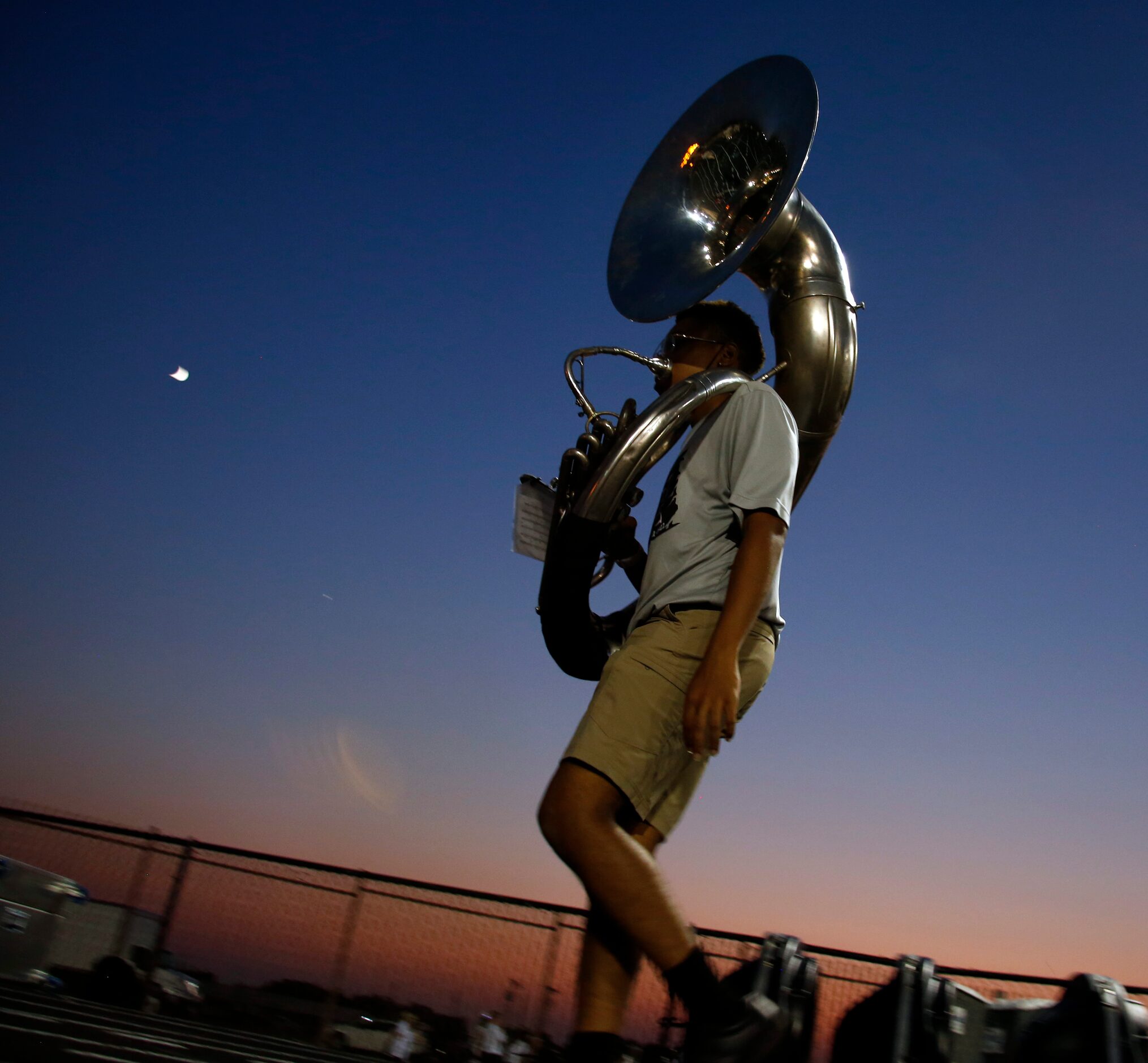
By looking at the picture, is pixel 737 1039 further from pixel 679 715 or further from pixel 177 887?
pixel 177 887

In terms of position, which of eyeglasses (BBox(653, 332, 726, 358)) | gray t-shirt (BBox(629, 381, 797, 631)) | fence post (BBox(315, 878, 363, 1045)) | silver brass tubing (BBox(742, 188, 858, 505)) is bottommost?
fence post (BBox(315, 878, 363, 1045))

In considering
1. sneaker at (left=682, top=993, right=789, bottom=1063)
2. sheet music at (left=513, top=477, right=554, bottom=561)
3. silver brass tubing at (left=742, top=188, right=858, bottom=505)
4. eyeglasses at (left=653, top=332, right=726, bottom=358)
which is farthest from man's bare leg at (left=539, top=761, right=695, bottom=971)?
silver brass tubing at (left=742, top=188, right=858, bottom=505)

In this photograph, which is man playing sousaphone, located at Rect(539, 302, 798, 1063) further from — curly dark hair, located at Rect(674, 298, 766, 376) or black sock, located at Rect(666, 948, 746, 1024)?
curly dark hair, located at Rect(674, 298, 766, 376)

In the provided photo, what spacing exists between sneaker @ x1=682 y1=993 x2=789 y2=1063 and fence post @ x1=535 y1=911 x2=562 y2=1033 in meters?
4.14

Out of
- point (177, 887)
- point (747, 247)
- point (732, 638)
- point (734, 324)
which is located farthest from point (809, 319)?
point (177, 887)

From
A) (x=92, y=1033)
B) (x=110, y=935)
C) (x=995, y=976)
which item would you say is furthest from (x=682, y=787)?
(x=110, y=935)

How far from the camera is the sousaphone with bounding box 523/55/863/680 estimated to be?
2799 mm

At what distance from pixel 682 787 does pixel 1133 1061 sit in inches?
34.2

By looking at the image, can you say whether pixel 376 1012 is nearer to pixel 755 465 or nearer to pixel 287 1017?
pixel 287 1017

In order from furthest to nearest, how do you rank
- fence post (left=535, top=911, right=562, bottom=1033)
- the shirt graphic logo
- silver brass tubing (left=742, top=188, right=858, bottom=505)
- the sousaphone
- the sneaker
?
fence post (left=535, top=911, right=562, bottom=1033), silver brass tubing (left=742, top=188, right=858, bottom=505), the sousaphone, the shirt graphic logo, the sneaker

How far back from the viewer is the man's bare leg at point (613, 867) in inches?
57.8

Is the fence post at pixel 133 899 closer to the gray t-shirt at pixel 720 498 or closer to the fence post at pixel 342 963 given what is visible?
the fence post at pixel 342 963

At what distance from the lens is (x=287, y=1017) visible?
579cm

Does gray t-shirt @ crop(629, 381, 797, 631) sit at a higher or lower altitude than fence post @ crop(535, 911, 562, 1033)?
higher
